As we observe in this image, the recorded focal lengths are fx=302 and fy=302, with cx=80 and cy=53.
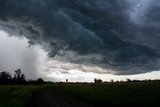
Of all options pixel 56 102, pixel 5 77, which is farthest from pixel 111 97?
pixel 5 77

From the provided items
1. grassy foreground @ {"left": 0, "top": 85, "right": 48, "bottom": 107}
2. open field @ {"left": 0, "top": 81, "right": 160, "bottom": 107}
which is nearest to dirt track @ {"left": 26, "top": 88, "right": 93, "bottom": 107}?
open field @ {"left": 0, "top": 81, "right": 160, "bottom": 107}

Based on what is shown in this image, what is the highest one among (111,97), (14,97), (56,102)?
(14,97)

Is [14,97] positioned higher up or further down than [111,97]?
higher up

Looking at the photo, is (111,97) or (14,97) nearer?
(111,97)

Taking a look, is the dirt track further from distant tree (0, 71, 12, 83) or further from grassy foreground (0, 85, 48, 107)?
distant tree (0, 71, 12, 83)

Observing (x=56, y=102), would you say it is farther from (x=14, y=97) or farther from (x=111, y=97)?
(x=14, y=97)

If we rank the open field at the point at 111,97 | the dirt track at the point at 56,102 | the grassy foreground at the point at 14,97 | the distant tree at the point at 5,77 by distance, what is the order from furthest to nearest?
the distant tree at the point at 5,77
the grassy foreground at the point at 14,97
the dirt track at the point at 56,102
the open field at the point at 111,97

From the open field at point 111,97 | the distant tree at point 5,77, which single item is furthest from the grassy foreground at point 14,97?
the distant tree at point 5,77

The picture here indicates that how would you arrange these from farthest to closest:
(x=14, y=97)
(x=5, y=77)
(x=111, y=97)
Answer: (x=5, y=77) → (x=14, y=97) → (x=111, y=97)

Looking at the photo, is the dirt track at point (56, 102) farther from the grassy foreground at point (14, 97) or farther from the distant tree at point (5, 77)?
the distant tree at point (5, 77)

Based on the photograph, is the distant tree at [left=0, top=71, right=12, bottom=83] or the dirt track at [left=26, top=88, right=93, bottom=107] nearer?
the dirt track at [left=26, top=88, right=93, bottom=107]

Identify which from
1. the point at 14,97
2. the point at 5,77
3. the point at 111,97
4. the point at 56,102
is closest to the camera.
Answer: the point at 56,102

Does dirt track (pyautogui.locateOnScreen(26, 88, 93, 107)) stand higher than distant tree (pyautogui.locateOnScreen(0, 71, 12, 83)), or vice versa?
distant tree (pyautogui.locateOnScreen(0, 71, 12, 83))

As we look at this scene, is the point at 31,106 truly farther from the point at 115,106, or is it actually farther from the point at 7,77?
the point at 7,77
